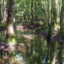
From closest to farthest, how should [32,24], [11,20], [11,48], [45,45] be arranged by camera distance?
1. [11,48]
2. [11,20]
3. [45,45]
4. [32,24]

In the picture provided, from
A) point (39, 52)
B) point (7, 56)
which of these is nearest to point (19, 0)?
point (39, 52)

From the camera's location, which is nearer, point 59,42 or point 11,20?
point 11,20

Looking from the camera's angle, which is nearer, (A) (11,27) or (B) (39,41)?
(A) (11,27)

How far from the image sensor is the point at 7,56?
32.6 feet

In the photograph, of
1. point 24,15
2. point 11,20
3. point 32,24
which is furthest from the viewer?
point 24,15

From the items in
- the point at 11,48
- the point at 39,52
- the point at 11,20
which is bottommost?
the point at 39,52

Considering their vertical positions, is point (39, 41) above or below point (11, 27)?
below

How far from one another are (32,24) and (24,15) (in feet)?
17.0

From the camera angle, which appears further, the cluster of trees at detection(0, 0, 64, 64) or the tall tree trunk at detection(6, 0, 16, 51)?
the cluster of trees at detection(0, 0, 64, 64)

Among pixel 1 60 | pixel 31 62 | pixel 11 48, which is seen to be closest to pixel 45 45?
pixel 31 62

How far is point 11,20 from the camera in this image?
11.4 metres

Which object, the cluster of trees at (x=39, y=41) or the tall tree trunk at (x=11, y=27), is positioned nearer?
the tall tree trunk at (x=11, y=27)

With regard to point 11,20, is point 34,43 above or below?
below

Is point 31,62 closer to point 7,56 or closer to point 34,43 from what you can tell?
point 7,56
